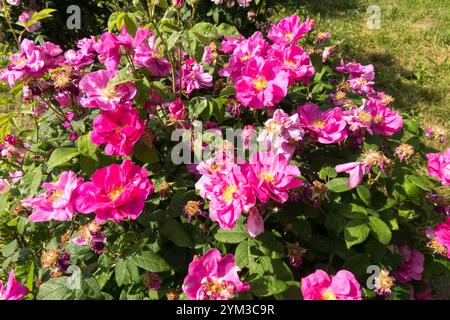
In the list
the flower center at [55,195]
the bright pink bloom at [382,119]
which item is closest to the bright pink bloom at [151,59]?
the flower center at [55,195]

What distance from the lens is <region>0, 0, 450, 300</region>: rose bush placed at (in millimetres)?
1122

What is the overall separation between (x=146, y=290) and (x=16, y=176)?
0.80 metres

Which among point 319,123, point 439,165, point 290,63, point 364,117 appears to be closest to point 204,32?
point 290,63

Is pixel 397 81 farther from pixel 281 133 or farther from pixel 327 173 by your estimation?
pixel 281 133

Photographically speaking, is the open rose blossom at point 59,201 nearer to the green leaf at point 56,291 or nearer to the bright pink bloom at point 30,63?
the green leaf at point 56,291

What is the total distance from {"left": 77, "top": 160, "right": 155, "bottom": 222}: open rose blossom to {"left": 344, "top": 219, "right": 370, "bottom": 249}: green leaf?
0.61 metres

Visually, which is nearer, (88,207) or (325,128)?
(88,207)

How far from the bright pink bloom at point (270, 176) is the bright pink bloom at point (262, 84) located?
230 mm

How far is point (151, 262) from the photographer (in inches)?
47.4

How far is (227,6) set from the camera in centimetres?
286

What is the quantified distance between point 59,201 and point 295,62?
0.91m

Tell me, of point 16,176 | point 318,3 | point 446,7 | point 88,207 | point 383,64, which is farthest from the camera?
point 318,3

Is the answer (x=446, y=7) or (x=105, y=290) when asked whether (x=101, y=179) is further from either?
(x=446, y=7)
